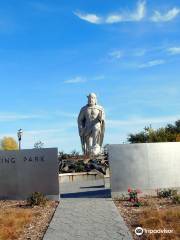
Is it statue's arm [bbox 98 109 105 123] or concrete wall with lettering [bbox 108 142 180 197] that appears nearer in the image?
concrete wall with lettering [bbox 108 142 180 197]

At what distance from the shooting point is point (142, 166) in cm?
→ 1586

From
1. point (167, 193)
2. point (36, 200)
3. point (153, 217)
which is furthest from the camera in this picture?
point (167, 193)

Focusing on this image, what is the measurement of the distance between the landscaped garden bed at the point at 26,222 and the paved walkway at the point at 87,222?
218mm

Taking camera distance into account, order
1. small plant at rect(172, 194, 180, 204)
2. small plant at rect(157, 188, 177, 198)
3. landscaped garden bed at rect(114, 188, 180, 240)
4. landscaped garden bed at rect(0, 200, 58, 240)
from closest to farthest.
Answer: landscaped garden bed at rect(114, 188, 180, 240) < landscaped garden bed at rect(0, 200, 58, 240) < small plant at rect(172, 194, 180, 204) < small plant at rect(157, 188, 177, 198)

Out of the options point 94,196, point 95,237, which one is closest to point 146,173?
point 94,196

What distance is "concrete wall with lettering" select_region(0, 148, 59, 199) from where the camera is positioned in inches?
617

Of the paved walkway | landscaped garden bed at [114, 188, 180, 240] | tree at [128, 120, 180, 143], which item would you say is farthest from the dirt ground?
tree at [128, 120, 180, 143]

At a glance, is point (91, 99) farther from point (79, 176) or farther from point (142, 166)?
point (142, 166)

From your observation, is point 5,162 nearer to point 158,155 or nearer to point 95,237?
point 158,155

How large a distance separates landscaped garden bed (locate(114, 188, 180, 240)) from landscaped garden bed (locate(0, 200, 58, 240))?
1.83 metres

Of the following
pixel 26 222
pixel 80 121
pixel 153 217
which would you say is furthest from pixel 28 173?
pixel 80 121

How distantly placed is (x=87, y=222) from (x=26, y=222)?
139 centimetres

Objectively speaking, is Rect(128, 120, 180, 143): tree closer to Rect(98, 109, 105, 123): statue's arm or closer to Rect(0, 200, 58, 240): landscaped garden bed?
Rect(98, 109, 105, 123): statue's arm

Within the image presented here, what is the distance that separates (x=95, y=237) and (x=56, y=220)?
2293 millimetres
